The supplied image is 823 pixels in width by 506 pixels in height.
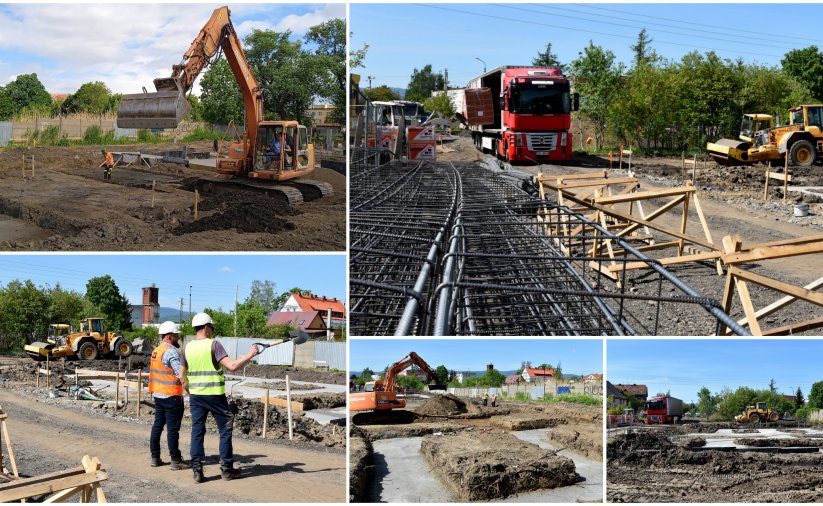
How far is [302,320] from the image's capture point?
13.4 m

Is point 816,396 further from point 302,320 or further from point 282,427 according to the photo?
point 302,320

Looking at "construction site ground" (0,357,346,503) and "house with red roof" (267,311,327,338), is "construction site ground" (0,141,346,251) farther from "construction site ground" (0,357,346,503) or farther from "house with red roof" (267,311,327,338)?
"construction site ground" (0,357,346,503)

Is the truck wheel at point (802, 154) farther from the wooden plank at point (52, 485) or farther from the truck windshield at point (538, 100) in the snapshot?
the wooden plank at point (52, 485)

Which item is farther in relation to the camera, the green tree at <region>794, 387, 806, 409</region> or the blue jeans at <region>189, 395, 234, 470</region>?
the blue jeans at <region>189, 395, 234, 470</region>

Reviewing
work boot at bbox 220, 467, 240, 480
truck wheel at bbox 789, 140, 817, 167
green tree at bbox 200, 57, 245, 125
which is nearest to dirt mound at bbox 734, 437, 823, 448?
work boot at bbox 220, 467, 240, 480

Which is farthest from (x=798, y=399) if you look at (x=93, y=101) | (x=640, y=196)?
(x=93, y=101)

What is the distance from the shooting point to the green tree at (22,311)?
1704 cm

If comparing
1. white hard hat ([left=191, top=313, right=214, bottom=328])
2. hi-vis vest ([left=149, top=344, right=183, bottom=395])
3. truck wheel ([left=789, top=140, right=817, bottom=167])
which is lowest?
hi-vis vest ([left=149, top=344, right=183, bottom=395])

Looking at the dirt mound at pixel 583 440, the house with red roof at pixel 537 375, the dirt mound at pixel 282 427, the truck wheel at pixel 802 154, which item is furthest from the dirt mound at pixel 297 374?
the truck wheel at pixel 802 154

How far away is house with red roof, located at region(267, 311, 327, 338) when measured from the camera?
12574 millimetres

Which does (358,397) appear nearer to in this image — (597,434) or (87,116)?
(597,434)

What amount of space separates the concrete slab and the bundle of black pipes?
3.46 feet

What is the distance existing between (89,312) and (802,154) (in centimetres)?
2387

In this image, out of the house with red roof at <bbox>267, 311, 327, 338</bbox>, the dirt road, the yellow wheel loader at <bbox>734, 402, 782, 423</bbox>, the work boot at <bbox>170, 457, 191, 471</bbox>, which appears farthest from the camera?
the house with red roof at <bbox>267, 311, 327, 338</bbox>
